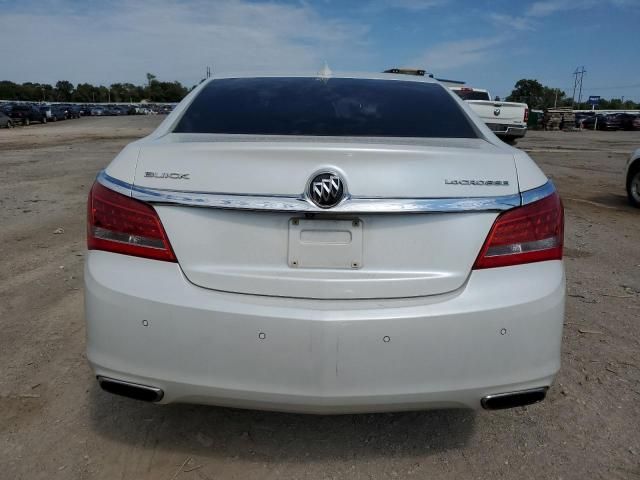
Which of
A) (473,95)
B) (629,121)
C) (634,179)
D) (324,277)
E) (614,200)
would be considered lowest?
(614,200)

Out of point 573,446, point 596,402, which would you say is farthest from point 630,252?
point 573,446

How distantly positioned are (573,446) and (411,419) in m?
0.73

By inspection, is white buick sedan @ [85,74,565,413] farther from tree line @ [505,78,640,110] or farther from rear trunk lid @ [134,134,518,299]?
tree line @ [505,78,640,110]

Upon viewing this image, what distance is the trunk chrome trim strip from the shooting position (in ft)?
6.17

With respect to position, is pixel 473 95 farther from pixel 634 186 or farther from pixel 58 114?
pixel 58 114

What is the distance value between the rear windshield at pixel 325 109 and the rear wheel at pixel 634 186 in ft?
24.7

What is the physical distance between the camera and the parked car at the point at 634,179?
9.10 m

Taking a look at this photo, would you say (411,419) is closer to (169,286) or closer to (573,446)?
(573,446)

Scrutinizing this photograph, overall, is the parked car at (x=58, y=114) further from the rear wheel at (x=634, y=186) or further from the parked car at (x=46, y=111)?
the rear wheel at (x=634, y=186)

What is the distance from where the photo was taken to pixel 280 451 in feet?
7.97

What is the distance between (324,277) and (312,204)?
0.26 metres

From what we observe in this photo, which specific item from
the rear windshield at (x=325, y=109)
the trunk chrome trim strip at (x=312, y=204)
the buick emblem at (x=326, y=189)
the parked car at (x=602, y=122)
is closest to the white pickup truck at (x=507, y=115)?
the rear windshield at (x=325, y=109)

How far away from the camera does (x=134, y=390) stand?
204 centimetres

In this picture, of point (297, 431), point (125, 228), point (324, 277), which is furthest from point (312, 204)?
point (297, 431)
